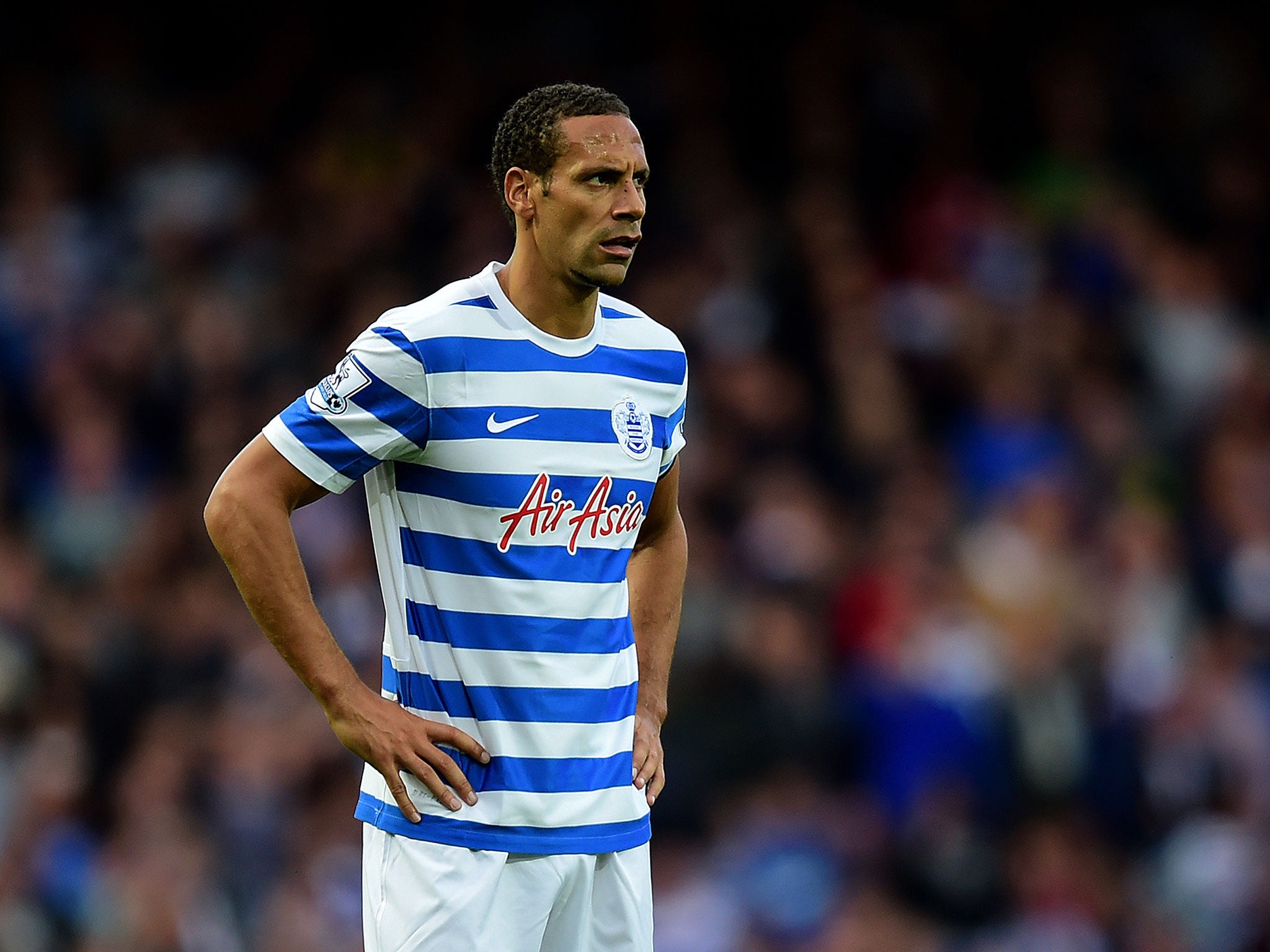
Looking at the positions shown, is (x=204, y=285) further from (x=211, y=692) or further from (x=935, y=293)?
(x=935, y=293)

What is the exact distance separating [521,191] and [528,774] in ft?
3.50

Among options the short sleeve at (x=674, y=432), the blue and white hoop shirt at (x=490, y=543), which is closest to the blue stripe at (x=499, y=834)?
the blue and white hoop shirt at (x=490, y=543)

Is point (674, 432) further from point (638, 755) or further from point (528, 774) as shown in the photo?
point (528, 774)

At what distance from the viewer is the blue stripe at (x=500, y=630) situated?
331 centimetres

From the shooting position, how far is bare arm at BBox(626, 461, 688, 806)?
3.77 metres

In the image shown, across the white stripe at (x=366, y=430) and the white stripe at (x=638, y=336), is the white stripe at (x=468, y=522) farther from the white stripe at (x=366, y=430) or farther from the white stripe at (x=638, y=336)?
the white stripe at (x=638, y=336)

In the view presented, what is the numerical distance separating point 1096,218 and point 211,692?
4.84 metres

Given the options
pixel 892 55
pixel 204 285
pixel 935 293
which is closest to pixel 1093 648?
pixel 935 293

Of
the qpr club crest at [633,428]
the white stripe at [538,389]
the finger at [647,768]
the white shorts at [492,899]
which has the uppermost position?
the white stripe at [538,389]

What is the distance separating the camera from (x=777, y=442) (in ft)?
27.4

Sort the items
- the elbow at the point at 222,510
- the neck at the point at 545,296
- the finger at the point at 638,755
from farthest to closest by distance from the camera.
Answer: the finger at the point at 638,755, the neck at the point at 545,296, the elbow at the point at 222,510

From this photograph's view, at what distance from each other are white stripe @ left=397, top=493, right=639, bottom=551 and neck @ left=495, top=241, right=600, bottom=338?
339 mm

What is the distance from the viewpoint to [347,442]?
3.25m

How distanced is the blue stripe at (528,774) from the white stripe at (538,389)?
2.04 feet
